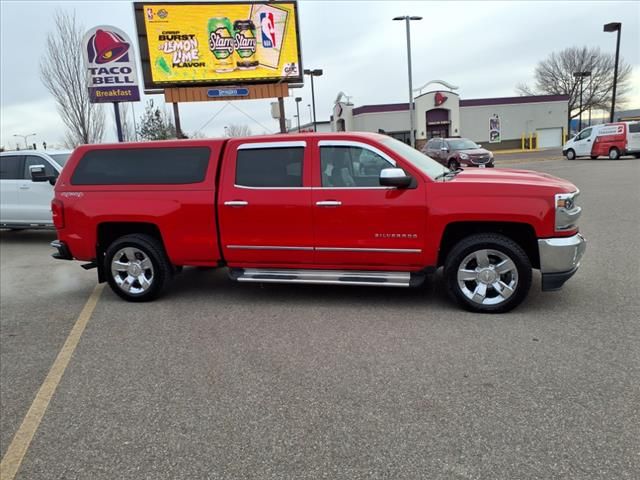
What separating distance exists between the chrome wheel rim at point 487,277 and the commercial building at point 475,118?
42.8 m

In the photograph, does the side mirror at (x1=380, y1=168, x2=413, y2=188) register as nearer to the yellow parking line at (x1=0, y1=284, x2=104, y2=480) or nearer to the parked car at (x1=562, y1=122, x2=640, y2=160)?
the yellow parking line at (x1=0, y1=284, x2=104, y2=480)

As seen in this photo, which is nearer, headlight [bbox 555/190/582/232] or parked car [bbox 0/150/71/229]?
headlight [bbox 555/190/582/232]

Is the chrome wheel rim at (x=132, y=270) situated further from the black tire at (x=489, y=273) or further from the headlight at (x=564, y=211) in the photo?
the headlight at (x=564, y=211)

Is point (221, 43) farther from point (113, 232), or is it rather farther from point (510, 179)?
point (510, 179)

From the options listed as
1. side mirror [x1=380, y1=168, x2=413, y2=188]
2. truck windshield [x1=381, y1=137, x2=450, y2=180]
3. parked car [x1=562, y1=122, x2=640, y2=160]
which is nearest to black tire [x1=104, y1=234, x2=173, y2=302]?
side mirror [x1=380, y1=168, x2=413, y2=188]

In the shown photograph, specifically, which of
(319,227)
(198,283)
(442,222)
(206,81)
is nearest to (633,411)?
(442,222)

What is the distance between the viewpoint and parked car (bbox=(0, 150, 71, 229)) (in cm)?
1022

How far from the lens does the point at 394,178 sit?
4945 millimetres

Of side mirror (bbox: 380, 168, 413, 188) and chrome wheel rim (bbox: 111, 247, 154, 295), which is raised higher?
side mirror (bbox: 380, 168, 413, 188)

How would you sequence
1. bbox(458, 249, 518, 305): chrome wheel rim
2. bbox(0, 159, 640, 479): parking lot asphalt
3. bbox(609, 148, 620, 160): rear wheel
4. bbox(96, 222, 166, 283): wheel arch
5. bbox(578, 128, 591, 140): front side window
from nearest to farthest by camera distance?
bbox(0, 159, 640, 479): parking lot asphalt
bbox(458, 249, 518, 305): chrome wheel rim
bbox(96, 222, 166, 283): wheel arch
bbox(609, 148, 620, 160): rear wheel
bbox(578, 128, 591, 140): front side window

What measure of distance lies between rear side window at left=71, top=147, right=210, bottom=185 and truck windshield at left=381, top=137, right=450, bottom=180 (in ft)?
6.85

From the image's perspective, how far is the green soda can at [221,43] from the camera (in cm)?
2038

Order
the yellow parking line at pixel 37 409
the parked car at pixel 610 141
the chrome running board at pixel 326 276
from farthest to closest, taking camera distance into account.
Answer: the parked car at pixel 610 141, the chrome running board at pixel 326 276, the yellow parking line at pixel 37 409

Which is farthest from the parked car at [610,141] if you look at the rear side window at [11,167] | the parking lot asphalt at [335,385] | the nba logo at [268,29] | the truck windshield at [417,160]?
the rear side window at [11,167]
